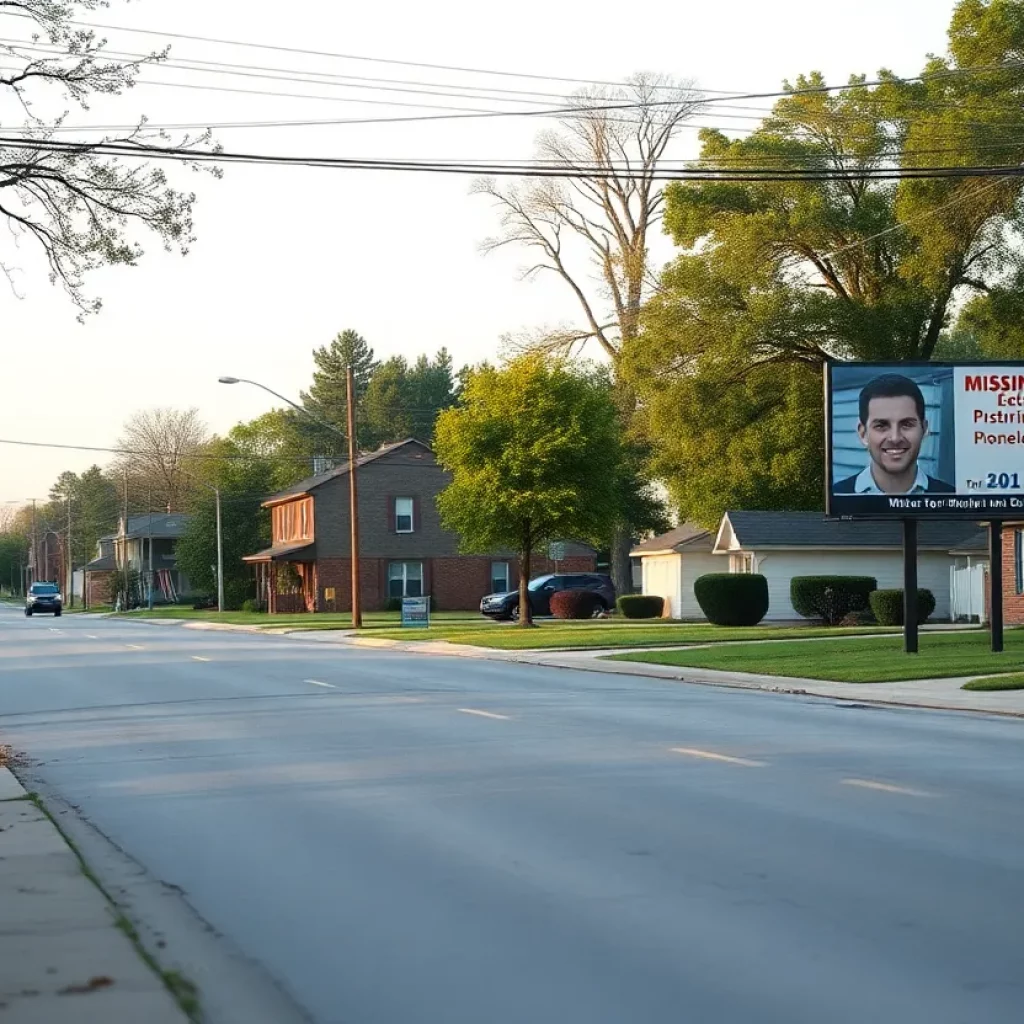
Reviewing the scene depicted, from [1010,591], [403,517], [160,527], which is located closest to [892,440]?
[1010,591]

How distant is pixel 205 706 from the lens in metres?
21.6

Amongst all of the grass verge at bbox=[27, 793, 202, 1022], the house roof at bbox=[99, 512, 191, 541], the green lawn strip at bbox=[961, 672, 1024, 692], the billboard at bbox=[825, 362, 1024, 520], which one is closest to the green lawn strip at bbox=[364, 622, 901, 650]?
the billboard at bbox=[825, 362, 1024, 520]

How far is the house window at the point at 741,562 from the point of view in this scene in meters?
54.6

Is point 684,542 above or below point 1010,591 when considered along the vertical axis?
above

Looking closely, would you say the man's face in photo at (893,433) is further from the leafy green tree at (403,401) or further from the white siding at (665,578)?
the leafy green tree at (403,401)

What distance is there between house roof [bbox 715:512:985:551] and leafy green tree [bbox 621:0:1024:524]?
2112 millimetres

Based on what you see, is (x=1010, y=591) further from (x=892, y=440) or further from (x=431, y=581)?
(x=431, y=581)

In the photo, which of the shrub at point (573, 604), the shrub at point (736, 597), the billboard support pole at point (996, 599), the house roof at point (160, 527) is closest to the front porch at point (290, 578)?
the shrub at point (573, 604)

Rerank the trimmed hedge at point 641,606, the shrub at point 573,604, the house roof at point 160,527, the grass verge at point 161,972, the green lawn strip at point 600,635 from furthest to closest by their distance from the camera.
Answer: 1. the house roof at point 160,527
2. the shrub at point 573,604
3. the trimmed hedge at point 641,606
4. the green lawn strip at point 600,635
5. the grass verge at point 161,972

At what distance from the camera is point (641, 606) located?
59125 mm

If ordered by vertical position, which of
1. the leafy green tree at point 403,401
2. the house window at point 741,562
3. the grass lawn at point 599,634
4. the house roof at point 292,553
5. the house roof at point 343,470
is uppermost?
the leafy green tree at point 403,401

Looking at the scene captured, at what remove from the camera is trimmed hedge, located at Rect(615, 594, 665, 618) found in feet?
193

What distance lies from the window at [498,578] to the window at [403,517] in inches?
184

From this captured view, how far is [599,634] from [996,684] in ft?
66.6
